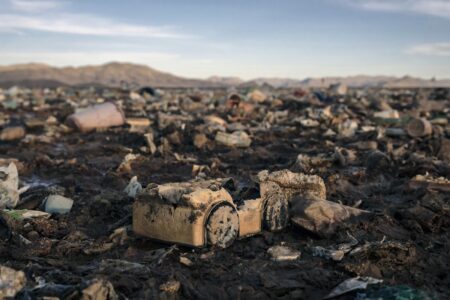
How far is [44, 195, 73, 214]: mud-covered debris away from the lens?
5715 millimetres

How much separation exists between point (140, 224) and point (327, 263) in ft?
6.04

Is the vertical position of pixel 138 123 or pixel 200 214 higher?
pixel 200 214

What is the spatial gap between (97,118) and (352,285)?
36.6 ft

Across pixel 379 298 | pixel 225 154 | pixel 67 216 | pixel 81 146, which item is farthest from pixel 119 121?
pixel 379 298

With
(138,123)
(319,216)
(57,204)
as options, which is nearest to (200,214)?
(319,216)

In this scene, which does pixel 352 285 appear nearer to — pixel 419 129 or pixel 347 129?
pixel 419 129

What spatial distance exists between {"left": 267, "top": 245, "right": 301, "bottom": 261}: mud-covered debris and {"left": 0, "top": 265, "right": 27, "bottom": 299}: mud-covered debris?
2.10 m

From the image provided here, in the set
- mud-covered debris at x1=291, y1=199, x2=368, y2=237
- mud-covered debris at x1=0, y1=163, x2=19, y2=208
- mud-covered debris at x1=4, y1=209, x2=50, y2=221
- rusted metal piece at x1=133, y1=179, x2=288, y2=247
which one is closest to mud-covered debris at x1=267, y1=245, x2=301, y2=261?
rusted metal piece at x1=133, y1=179, x2=288, y2=247

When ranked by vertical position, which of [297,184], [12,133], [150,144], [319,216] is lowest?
[12,133]

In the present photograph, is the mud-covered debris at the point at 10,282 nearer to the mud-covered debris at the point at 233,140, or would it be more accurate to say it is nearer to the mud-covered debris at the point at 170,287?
the mud-covered debris at the point at 170,287

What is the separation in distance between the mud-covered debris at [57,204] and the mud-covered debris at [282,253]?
106 inches

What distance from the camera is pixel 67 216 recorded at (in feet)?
18.2

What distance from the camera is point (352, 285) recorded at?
11.8 feet

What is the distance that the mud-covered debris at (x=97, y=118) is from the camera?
1335 cm
